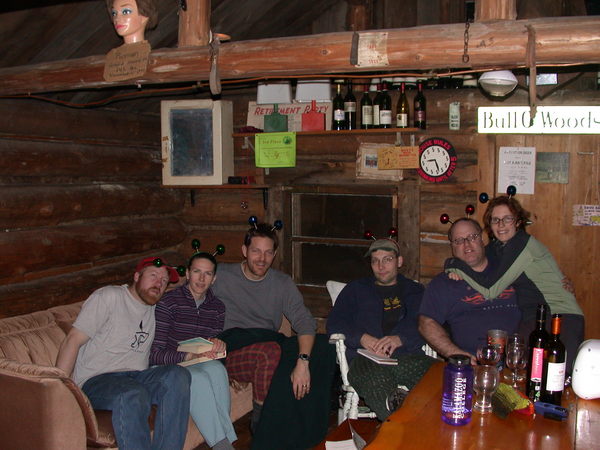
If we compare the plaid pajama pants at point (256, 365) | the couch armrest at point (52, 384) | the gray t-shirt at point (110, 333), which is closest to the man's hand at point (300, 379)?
the plaid pajama pants at point (256, 365)

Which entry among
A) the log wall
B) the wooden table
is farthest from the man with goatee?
the wooden table

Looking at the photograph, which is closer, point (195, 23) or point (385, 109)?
point (195, 23)

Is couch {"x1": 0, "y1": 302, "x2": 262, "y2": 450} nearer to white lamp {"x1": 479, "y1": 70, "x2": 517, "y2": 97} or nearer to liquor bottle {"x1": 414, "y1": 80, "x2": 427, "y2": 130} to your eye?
white lamp {"x1": 479, "y1": 70, "x2": 517, "y2": 97}

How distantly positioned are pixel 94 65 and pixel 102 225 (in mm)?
1481

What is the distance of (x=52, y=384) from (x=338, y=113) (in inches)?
111

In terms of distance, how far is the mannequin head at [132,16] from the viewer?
132 inches

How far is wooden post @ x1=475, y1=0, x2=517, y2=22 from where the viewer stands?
9.07 feet

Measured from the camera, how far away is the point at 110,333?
3.45 m

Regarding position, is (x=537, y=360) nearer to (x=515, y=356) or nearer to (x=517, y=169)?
(x=515, y=356)

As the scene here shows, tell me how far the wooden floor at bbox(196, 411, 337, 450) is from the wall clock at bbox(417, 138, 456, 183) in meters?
1.89

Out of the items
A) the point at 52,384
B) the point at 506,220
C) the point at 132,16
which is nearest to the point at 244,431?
the point at 52,384

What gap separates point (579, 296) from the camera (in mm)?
4391

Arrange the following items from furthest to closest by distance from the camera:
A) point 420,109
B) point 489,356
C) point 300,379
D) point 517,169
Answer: point 420,109 < point 517,169 < point 300,379 < point 489,356

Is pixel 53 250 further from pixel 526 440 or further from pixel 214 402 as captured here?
pixel 526 440
